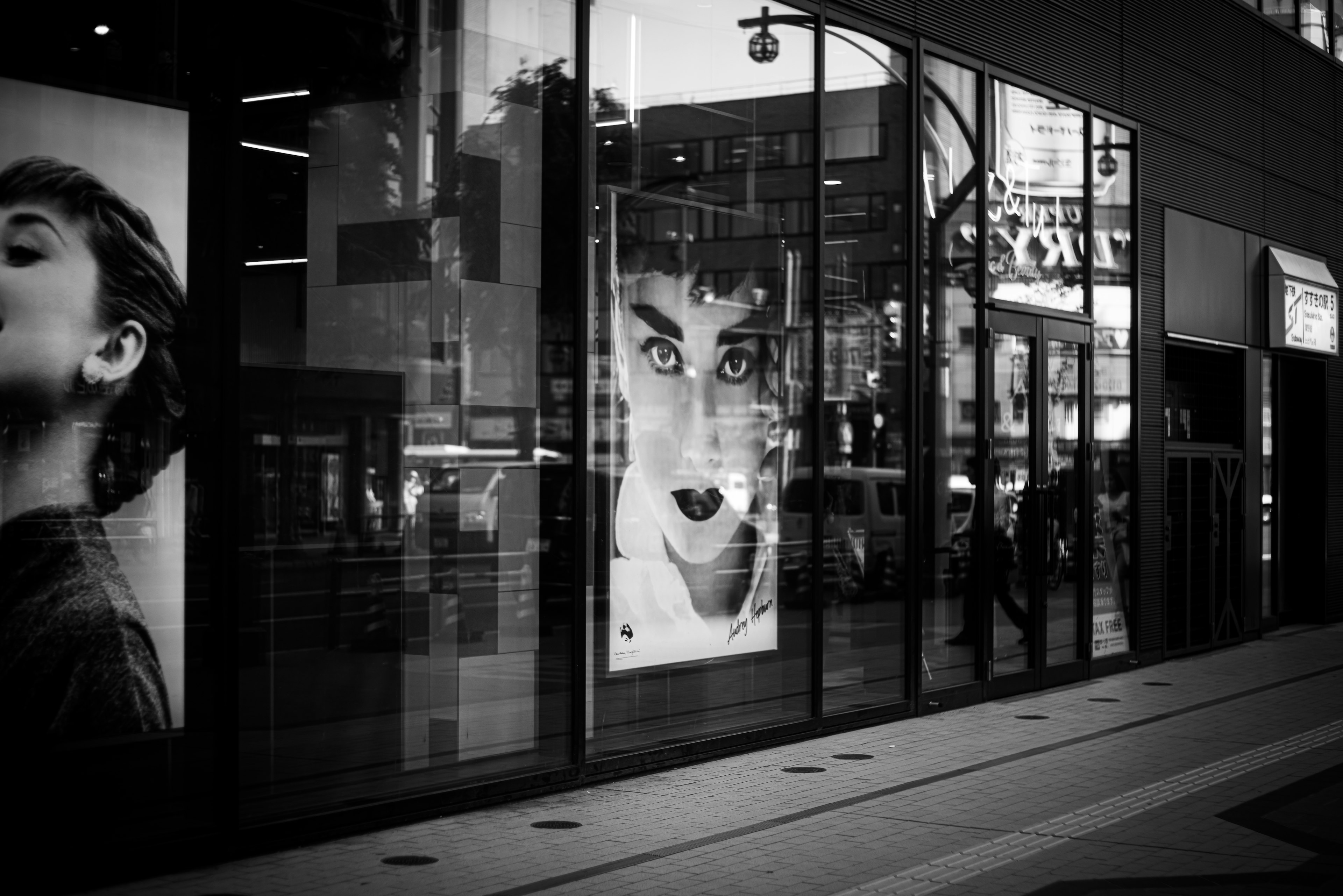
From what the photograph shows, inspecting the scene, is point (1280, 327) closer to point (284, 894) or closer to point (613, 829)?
point (613, 829)

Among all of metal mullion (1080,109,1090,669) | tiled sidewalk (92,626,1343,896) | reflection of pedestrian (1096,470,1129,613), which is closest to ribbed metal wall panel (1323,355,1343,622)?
reflection of pedestrian (1096,470,1129,613)

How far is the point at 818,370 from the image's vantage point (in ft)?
35.3

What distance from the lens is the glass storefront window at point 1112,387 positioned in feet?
47.5

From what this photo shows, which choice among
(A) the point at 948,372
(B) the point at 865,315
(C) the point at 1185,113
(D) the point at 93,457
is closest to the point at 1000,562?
(A) the point at 948,372

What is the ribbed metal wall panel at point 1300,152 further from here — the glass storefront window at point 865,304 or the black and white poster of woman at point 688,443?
the black and white poster of woman at point 688,443

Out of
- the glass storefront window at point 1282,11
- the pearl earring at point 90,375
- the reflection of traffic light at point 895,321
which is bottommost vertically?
the pearl earring at point 90,375

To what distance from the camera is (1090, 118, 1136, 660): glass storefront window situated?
1448 centimetres

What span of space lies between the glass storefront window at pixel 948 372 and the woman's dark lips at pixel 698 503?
2.33 metres

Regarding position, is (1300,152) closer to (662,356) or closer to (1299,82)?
(1299,82)

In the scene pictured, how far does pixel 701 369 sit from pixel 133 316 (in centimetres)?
421

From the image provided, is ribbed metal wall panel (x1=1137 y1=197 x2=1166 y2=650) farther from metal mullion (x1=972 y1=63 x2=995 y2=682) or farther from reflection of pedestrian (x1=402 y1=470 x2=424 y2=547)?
reflection of pedestrian (x1=402 y1=470 x2=424 y2=547)

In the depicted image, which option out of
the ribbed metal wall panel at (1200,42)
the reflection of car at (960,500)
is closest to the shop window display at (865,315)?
the reflection of car at (960,500)

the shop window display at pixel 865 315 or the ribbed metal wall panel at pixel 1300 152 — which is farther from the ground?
the ribbed metal wall panel at pixel 1300 152

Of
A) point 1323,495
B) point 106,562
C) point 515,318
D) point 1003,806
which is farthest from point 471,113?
point 1323,495
